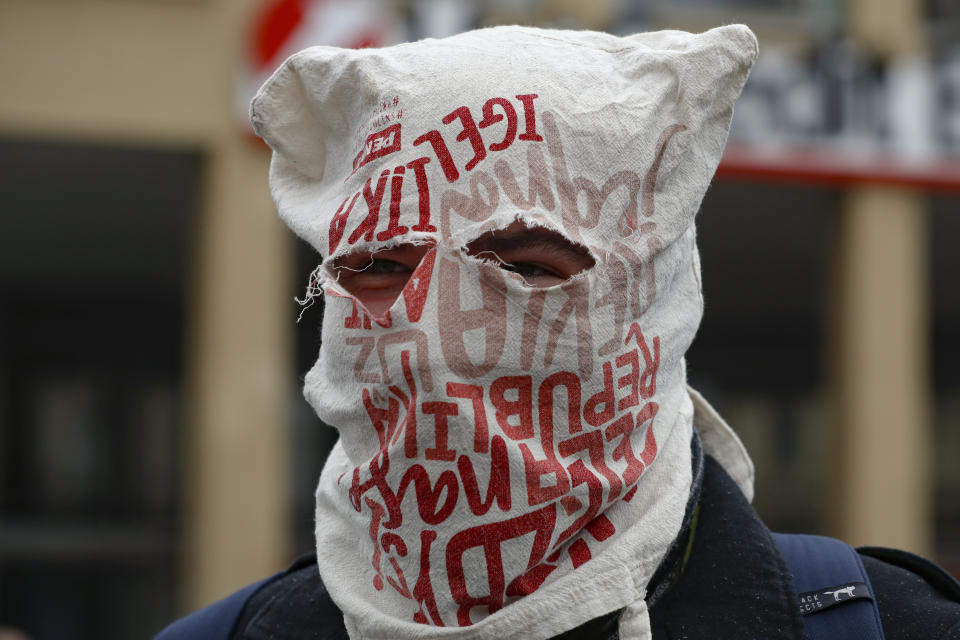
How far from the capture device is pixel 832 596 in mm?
1665

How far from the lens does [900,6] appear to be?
9305 mm

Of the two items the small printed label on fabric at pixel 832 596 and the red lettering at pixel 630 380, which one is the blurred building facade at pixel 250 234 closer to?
the red lettering at pixel 630 380

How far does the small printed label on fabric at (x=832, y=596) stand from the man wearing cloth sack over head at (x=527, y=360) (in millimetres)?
20

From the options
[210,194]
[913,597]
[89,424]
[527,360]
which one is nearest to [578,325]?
[527,360]

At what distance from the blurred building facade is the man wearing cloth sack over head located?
20.9ft

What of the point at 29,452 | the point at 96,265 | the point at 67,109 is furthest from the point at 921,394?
the point at 29,452

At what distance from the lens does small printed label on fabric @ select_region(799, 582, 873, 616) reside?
64.9 inches

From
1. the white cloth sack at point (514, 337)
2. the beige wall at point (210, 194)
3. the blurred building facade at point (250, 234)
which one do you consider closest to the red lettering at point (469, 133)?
the white cloth sack at point (514, 337)

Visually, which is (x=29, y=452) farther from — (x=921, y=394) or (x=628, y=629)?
(x=628, y=629)

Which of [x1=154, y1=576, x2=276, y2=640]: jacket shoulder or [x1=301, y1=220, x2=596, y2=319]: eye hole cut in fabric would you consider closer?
[x1=301, y1=220, x2=596, y2=319]: eye hole cut in fabric

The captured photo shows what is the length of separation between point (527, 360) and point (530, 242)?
166 millimetres

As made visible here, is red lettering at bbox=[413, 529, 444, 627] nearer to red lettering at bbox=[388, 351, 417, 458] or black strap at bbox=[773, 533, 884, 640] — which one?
red lettering at bbox=[388, 351, 417, 458]

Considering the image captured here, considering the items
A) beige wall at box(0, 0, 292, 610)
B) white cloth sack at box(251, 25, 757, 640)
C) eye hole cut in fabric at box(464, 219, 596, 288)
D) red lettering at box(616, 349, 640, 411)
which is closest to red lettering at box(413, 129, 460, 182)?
white cloth sack at box(251, 25, 757, 640)

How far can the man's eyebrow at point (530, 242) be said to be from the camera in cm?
178
